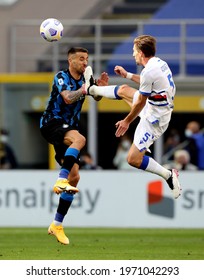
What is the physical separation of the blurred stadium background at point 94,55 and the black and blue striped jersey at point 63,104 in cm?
1042

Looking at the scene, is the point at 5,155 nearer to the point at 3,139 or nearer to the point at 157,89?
the point at 3,139

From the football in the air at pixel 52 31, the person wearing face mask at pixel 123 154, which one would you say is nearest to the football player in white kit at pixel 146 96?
the football in the air at pixel 52 31

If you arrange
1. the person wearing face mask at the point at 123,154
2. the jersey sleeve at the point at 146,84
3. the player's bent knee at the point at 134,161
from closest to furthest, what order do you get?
the jersey sleeve at the point at 146,84 < the player's bent knee at the point at 134,161 < the person wearing face mask at the point at 123,154

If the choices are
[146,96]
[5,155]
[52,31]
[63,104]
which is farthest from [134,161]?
[5,155]

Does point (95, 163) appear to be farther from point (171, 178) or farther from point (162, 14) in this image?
point (171, 178)

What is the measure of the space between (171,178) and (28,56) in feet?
43.0

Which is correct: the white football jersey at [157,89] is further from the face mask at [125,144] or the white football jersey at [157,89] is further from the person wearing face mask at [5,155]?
the person wearing face mask at [5,155]

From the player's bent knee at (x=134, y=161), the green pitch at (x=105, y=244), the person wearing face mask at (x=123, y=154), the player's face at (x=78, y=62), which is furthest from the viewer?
the person wearing face mask at (x=123, y=154)

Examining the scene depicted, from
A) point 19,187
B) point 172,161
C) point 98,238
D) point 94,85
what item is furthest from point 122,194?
point 94,85

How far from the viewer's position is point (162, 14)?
A: 2922 centimetres

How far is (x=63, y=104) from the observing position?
16734mm

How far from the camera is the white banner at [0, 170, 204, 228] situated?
22.9 meters

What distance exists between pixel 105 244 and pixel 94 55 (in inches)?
420

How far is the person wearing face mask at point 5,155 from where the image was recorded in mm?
28328
